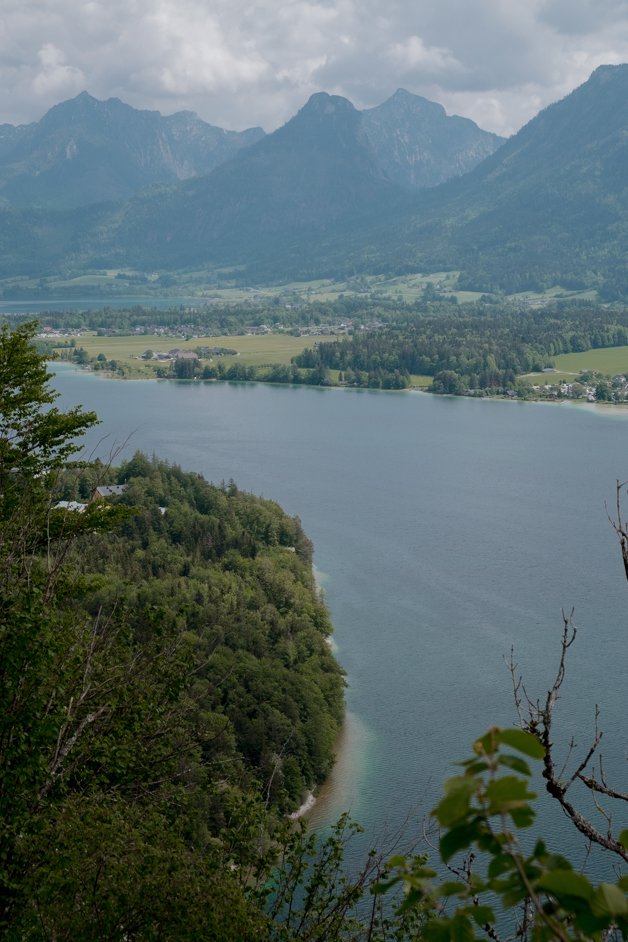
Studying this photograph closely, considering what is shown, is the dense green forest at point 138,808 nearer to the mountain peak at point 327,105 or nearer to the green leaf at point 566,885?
the green leaf at point 566,885

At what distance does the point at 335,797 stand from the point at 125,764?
901 centimetres

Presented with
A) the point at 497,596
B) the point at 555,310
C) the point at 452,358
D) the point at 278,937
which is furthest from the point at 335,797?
the point at 555,310

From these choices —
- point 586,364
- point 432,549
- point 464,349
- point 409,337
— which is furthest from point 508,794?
point 409,337

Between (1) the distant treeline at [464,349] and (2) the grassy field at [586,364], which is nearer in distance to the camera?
(2) the grassy field at [586,364]

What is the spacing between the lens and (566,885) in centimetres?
150

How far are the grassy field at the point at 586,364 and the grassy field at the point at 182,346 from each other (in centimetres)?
1564

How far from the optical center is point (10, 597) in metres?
5.37

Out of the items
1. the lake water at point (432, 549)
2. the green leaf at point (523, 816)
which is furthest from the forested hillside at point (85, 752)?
the green leaf at point (523, 816)

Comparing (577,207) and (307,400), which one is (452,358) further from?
(577,207)

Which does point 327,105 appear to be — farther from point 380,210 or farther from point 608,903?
point 608,903

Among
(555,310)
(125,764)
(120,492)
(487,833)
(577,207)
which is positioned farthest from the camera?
(577,207)

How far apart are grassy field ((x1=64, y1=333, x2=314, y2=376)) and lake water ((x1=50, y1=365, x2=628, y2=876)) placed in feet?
44.2

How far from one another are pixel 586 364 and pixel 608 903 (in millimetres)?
59929

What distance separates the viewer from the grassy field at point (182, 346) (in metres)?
62.6
